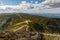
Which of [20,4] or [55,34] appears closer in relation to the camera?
[55,34]

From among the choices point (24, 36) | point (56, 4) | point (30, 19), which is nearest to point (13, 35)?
point (24, 36)

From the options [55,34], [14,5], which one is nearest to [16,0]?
[14,5]

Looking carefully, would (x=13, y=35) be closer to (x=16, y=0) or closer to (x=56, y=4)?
(x=16, y=0)

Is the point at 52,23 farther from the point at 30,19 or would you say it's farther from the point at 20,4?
the point at 20,4

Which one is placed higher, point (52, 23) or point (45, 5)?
point (45, 5)

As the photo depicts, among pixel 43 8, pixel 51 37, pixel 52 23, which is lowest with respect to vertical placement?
pixel 51 37

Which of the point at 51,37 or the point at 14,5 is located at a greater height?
the point at 14,5
